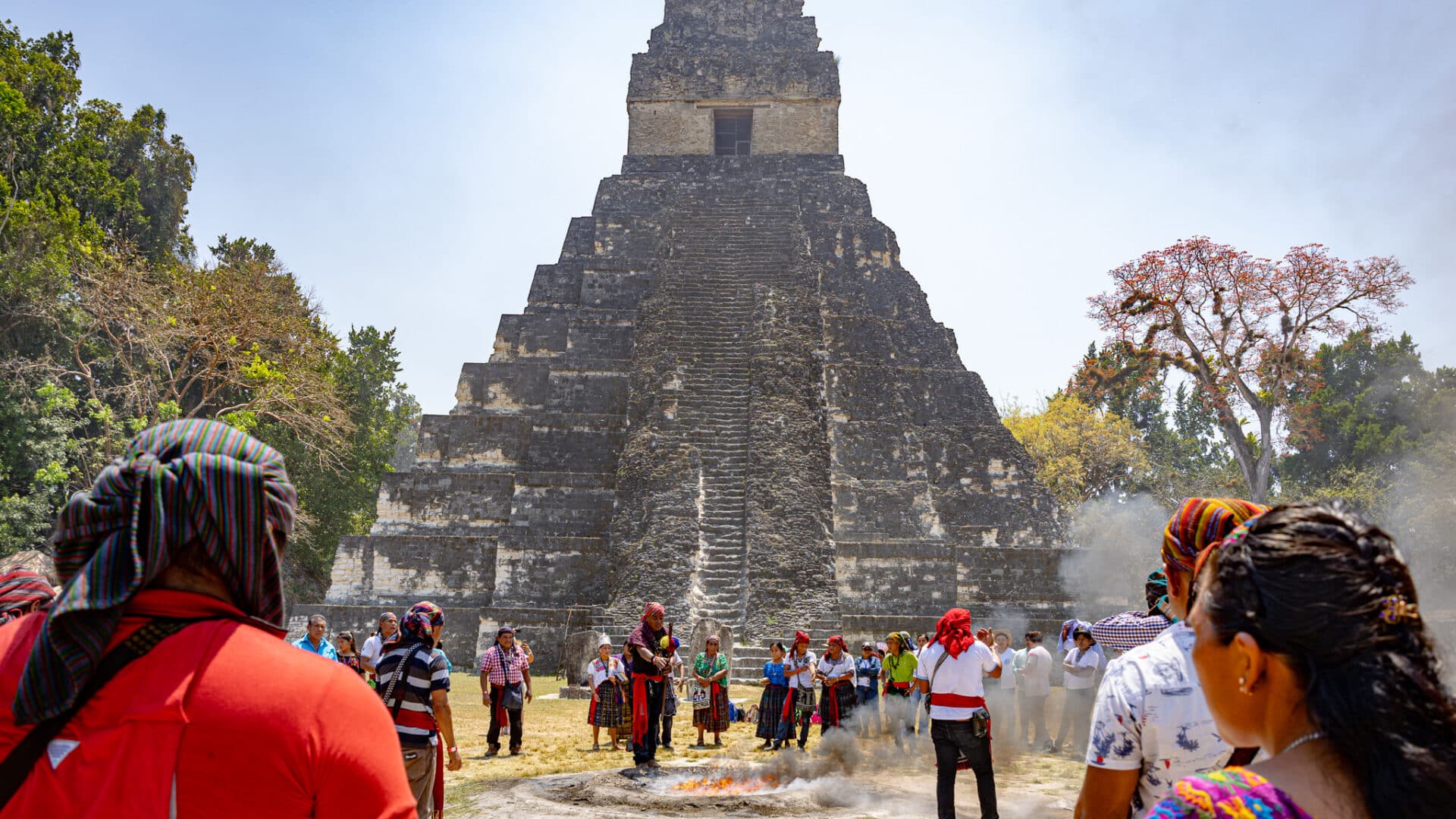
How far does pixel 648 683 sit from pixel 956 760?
384cm

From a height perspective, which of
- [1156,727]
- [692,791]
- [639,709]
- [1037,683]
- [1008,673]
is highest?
[1156,727]

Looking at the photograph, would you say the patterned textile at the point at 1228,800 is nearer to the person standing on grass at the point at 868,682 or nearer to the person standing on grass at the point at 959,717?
the person standing on grass at the point at 959,717

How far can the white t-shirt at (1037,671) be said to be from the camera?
37.3 ft

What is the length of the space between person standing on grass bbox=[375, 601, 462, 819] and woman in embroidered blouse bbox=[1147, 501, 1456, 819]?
4.44m

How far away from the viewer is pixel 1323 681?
1.49 m

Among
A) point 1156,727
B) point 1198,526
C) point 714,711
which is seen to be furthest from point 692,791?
point 1198,526

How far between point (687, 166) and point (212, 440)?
25.6 metres

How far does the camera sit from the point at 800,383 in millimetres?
18922

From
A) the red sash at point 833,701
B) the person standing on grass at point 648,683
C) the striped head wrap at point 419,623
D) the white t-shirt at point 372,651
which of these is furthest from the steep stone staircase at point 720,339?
the striped head wrap at point 419,623

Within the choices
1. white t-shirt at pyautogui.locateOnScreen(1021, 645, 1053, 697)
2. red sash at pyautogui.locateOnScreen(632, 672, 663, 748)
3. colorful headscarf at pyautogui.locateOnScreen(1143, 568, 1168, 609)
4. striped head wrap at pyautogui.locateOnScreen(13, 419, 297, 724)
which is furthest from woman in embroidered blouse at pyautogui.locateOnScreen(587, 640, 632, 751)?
striped head wrap at pyautogui.locateOnScreen(13, 419, 297, 724)

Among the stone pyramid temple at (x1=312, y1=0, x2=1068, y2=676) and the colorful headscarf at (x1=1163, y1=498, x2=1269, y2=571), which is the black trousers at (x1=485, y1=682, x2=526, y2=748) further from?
the colorful headscarf at (x1=1163, y1=498, x2=1269, y2=571)

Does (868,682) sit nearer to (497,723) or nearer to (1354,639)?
(497,723)

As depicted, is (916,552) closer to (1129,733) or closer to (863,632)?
(863,632)

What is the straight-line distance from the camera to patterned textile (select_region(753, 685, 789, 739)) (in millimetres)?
10969
